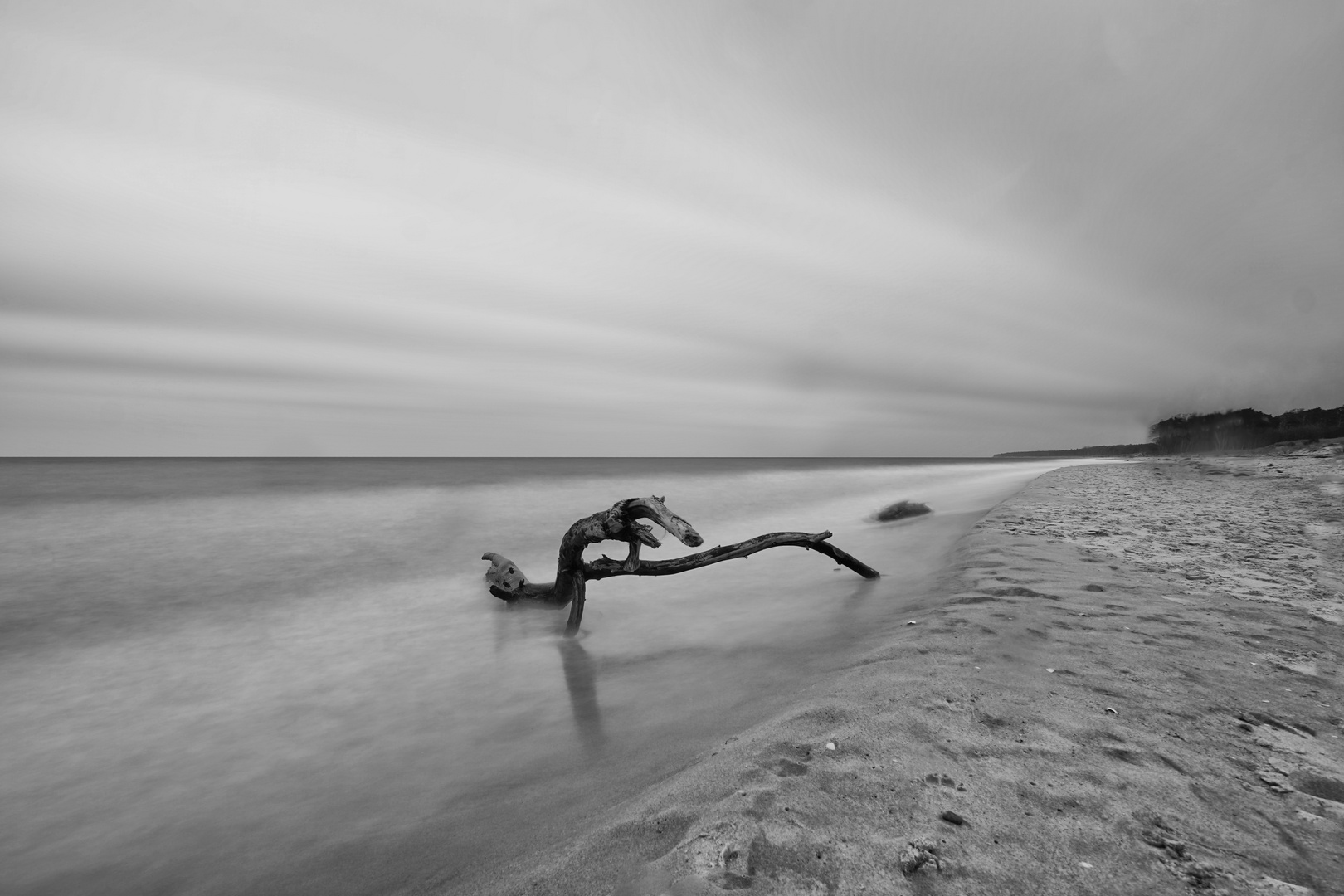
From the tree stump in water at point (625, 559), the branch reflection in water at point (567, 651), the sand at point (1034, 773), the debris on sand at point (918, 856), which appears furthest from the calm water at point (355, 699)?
the debris on sand at point (918, 856)

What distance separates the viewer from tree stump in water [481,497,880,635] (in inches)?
241

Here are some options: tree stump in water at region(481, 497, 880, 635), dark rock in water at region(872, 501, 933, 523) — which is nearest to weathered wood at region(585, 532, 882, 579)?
tree stump in water at region(481, 497, 880, 635)

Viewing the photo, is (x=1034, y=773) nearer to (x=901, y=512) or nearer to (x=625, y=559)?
(x=625, y=559)

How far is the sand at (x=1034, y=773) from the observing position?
1.85 meters

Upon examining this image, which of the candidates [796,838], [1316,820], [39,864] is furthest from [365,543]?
[1316,820]

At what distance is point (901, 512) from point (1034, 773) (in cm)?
1557

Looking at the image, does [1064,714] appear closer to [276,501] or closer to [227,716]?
[227,716]

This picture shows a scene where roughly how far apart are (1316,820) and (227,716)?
283 inches

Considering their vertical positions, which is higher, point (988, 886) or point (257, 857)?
point (988, 886)

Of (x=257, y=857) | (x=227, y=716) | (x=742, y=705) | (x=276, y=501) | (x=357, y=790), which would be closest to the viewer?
(x=257, y=857)

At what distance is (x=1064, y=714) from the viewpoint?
2.91 metres

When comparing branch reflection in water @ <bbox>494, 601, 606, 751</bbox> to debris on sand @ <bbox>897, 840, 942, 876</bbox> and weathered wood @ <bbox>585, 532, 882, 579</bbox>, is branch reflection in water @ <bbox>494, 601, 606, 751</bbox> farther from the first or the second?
debris on sand @ <bbox>897, 840, 942, 876</bbox>

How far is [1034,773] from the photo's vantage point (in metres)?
2.37

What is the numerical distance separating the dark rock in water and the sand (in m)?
11.8
